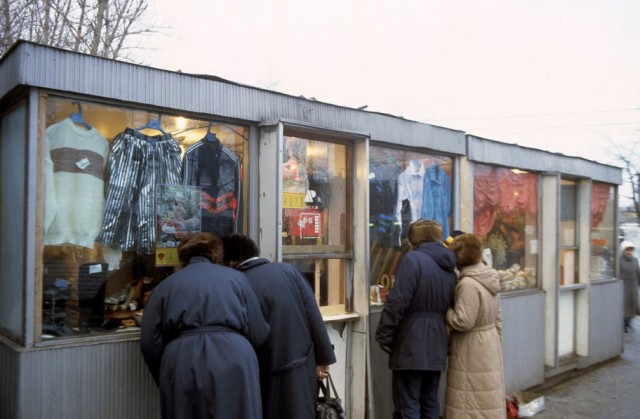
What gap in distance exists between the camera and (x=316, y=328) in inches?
138

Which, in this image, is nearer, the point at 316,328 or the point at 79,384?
the point at 79,384

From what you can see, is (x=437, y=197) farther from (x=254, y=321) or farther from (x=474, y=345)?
(x=254, y=321)

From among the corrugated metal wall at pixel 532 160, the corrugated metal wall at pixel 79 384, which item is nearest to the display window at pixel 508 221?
the corrugated metal wall at pixel 532 160

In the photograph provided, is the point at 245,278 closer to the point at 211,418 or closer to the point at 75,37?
the point at 211,418

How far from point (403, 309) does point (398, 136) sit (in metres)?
1.95

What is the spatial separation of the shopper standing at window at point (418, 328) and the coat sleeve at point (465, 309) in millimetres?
68

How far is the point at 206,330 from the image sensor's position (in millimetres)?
2830

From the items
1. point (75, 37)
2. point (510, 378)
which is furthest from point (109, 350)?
point (75, 37)

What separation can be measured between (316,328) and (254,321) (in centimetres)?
53

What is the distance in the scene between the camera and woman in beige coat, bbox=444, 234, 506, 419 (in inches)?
159

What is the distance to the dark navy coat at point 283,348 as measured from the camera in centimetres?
334

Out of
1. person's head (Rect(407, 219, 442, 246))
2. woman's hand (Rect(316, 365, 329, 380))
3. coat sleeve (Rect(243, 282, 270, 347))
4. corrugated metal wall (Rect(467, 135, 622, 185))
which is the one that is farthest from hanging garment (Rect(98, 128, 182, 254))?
corrugated metal wall (Rect(467, 135, 622, 185))

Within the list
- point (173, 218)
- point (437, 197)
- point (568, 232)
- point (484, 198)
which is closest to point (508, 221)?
point (484, 198)

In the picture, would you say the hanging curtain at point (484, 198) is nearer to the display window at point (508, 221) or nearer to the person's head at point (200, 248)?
the display window at point (508, 221)
